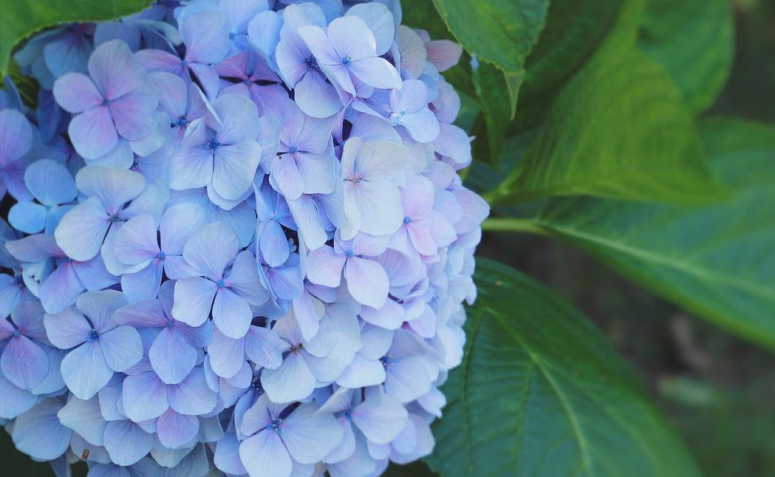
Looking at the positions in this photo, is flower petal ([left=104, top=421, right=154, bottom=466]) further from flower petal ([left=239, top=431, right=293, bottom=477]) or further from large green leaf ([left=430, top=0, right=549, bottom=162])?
large green leaf ([left=430, top=0, right=549, bottom=162])

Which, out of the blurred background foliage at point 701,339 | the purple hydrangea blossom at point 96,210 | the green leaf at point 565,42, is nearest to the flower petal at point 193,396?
the purple hydrangea blossom at point 96,210

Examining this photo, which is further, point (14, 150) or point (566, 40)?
point (566, 40)

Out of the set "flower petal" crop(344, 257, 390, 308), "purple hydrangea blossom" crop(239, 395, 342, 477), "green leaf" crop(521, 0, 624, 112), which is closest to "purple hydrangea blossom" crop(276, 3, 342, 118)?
"flower petal" crop(344, 257, 390, 308)

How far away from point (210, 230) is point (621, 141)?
1.10 feet

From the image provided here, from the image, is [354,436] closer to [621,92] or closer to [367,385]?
[367,385]

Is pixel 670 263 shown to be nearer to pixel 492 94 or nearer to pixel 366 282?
pixel 492 94

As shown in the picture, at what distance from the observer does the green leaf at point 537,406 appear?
732 mm

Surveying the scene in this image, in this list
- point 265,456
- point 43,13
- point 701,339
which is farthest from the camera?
point 701,339

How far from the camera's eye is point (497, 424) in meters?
0.74

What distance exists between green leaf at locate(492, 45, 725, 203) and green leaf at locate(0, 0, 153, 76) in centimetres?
37

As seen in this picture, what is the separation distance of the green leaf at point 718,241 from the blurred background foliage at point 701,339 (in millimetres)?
790

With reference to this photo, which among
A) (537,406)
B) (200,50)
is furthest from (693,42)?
(200,50)

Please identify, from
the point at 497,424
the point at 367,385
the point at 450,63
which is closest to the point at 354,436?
the point at 367,385

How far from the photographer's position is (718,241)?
74cm
